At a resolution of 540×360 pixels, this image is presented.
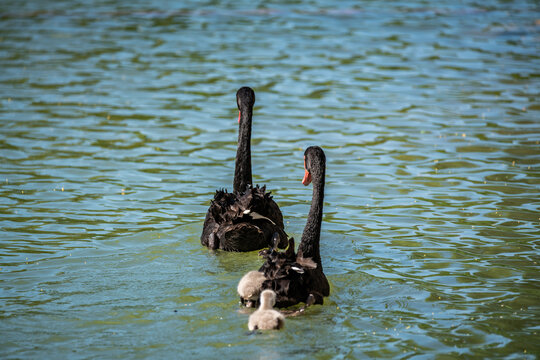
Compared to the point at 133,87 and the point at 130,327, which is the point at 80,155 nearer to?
the point at 133,87

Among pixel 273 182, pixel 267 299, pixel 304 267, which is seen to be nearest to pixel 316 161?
pixel 304 267

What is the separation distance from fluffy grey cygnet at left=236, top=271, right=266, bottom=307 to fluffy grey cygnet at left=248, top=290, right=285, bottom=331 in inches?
9.1

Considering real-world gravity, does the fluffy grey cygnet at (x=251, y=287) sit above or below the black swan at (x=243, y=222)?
below

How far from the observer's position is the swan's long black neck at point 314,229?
676 centimetres

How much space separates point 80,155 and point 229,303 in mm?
5814

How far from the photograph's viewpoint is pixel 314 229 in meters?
6.79

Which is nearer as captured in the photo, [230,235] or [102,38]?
[230,235]

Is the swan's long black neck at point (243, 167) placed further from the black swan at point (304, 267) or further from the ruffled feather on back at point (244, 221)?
the black swan at point (304, 267)

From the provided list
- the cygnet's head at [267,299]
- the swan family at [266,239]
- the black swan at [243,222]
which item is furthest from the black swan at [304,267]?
the black swan at [243,222]

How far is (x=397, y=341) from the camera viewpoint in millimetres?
6109

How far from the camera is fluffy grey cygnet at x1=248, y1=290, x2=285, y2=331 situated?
5.96m

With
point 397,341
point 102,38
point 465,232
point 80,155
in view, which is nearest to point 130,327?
point 397,341

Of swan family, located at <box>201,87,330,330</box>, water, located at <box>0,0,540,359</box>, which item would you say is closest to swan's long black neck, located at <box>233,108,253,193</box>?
swan family, located at <box>201,87,330,330</box>

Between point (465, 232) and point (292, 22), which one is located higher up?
point (292, 22)
